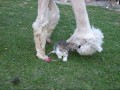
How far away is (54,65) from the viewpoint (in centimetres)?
544

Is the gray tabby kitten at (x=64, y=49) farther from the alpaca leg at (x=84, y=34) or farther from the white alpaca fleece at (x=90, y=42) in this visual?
the white alpaca fleece at (x=90, y=42)

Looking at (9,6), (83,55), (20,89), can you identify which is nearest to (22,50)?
(83,55)

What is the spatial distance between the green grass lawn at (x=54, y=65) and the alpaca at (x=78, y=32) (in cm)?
22

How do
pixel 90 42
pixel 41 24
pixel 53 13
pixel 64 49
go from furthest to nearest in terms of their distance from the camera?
pixel 53 13 < pixel 64 49 < pixel 41 24 < pixel 90 42

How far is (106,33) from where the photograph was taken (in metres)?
7.59

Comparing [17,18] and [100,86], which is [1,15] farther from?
[100,86]

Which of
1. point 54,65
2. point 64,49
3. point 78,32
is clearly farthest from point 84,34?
point 54,65

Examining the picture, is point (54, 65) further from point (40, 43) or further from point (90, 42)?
point (90, 42)

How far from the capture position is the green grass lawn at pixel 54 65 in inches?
187

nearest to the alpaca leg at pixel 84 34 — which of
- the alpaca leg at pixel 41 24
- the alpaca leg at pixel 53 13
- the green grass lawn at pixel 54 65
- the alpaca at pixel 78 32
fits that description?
the alpaca at pixel 78 32

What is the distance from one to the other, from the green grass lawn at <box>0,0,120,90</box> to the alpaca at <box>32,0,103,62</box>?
0.72ft

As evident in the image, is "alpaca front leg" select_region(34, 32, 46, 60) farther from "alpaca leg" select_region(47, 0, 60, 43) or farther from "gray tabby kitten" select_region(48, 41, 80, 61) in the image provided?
"alpaca leg" select_region(47, 0, 60, 43)

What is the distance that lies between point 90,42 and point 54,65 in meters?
0.65

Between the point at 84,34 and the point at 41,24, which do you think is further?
the point at 41,24
